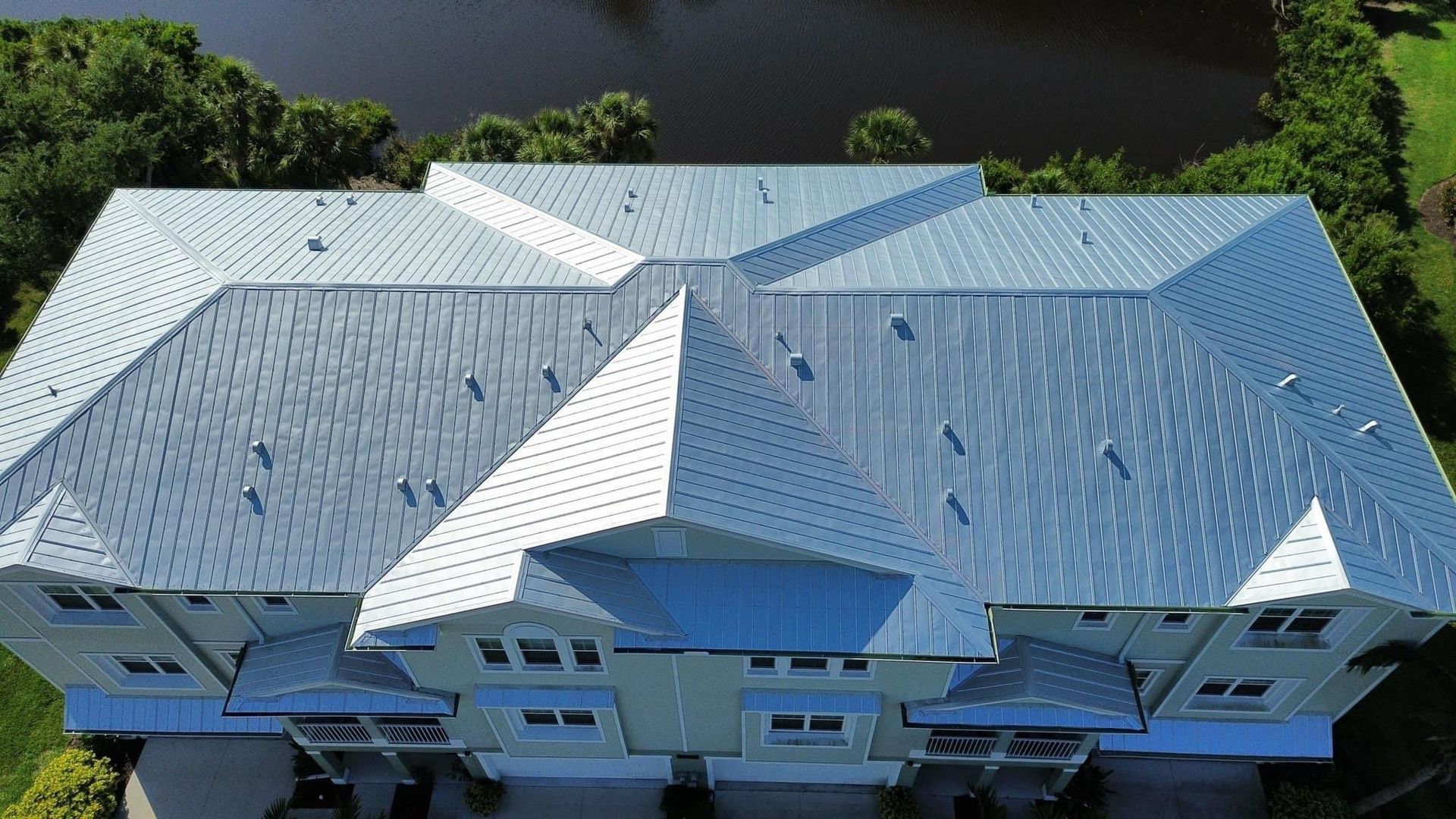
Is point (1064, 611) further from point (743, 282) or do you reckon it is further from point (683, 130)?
point (683, 130)

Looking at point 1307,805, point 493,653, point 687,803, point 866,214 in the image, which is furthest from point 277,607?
point 1307,805

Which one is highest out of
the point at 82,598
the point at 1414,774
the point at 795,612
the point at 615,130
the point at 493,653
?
the point at 615,130

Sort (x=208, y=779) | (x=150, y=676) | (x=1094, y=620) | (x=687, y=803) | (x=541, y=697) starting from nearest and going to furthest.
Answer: (x=1094, y=620) < (x=541, y=697) < (x=150, y=676) < (x=687, y=803) < (x=208, y=779)

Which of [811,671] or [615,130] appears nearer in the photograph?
[811,671]

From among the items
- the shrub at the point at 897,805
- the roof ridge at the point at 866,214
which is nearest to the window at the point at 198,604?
the roof ridge at the point at 866,214

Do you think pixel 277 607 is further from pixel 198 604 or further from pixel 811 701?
pixel 811 701

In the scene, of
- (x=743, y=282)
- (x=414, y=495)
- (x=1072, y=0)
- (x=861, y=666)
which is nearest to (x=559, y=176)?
(x=743, y=282)
